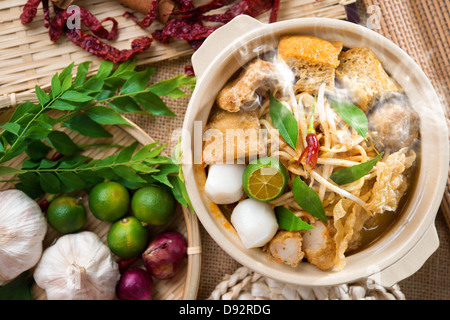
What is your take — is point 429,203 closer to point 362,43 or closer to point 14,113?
point 362,43

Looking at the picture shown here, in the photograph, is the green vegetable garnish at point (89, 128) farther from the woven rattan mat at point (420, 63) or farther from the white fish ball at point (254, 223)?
the white fish ball at point (254, 223)

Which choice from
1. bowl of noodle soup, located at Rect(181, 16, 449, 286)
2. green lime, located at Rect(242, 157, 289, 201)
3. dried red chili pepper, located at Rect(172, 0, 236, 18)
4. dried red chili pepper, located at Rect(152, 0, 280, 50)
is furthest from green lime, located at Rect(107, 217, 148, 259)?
dried red chili pepper, located at Rect(172, 0, 236, 18)

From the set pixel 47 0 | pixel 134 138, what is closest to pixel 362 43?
pixel 134 138

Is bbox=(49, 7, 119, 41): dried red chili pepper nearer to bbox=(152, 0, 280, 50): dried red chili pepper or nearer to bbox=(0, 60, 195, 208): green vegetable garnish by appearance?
bbox=(0, 60, 195, 208): green vegetable garnish

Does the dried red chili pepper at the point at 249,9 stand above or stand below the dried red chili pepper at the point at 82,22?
above

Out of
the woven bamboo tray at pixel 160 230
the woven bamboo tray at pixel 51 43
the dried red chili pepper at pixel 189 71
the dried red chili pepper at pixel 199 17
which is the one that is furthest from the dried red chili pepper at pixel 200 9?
the woven bamboo tray at pixel 160 230
